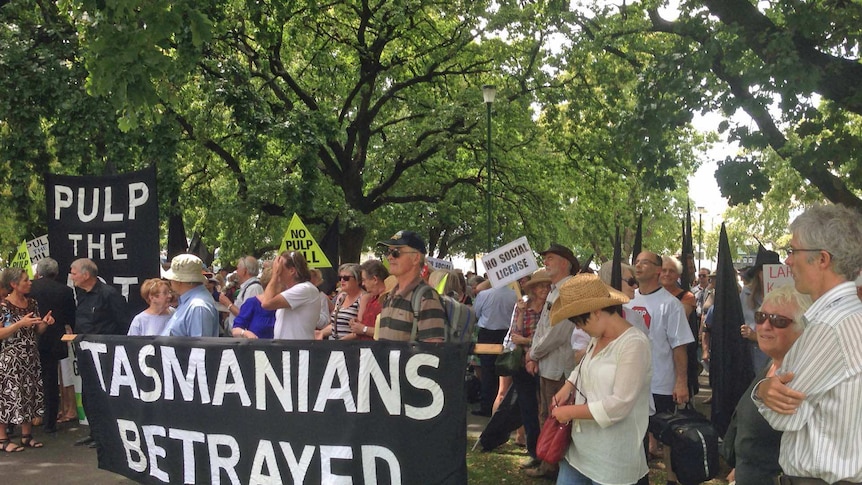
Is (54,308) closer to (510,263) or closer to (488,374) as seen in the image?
(510,263)

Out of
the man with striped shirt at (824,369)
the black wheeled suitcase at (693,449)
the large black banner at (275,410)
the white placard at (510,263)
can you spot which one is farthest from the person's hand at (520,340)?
the man with striped shirt at (824,369)

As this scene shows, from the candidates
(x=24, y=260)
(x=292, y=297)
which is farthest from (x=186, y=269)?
(x=24, y=260)

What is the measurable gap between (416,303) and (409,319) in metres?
0.11

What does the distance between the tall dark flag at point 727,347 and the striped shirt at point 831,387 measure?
4.28 metres

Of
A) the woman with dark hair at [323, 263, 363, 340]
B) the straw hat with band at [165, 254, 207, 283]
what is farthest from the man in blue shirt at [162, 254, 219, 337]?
the woman with dark hair at [323, 263, 363, 340]

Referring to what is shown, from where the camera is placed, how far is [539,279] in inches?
301

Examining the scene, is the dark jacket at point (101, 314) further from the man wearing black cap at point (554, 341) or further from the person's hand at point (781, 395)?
the person's hand at point (781, 395)

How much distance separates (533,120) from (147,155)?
10897 millimetres

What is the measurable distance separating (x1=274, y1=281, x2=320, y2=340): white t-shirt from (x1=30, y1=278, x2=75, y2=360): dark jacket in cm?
335

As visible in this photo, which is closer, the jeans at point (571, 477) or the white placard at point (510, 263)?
the jeans at point (571, 477)

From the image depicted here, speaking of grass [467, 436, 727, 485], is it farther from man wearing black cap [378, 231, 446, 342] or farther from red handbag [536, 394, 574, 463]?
red handbag [536, 394, 574, 463]

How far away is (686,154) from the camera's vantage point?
65.9 ft

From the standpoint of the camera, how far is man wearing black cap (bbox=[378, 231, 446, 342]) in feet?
17.9

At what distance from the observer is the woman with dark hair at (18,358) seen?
8.88 metres
